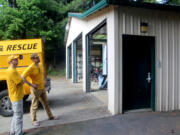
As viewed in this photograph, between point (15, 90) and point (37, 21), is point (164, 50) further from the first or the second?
point (37, 21)

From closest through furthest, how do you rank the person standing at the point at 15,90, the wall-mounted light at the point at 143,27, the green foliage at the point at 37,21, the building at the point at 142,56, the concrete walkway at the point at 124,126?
the person standing at the point at 15,90, the concrete walkway at the point at 124,126, the building at the point at 142,56, the wall-mounted light at the point at 143,27, the green foliage at the point at 37,21

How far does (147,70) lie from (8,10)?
15.3 meters

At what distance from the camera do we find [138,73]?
547 cm

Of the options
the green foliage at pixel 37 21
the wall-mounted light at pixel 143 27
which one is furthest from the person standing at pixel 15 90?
the green foliage at pixel 37 21

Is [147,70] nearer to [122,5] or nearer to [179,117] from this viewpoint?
[179,117]

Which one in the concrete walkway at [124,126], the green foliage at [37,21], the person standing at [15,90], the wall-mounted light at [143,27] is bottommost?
the concrete walkway at [124,126]

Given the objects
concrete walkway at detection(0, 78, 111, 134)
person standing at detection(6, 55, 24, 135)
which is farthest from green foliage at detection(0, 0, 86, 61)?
person standing at detection(6, 55, 24, 135)

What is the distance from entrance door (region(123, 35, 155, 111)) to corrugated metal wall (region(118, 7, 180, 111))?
181mm

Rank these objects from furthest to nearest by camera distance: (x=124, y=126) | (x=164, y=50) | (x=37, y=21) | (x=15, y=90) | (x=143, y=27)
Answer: (x=37, y=21), (x=164, y=50), (x=143, y=27), (x=124, y=126), (x=15, y=90)

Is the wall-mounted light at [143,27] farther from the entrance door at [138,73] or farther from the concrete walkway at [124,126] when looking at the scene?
the concrete walkway at [124,126]

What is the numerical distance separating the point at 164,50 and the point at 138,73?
112cm

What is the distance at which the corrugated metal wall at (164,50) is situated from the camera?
526 centimetres

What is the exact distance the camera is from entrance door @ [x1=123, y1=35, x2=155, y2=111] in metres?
5.32

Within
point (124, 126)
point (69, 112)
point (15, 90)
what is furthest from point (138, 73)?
point (15, 90)
